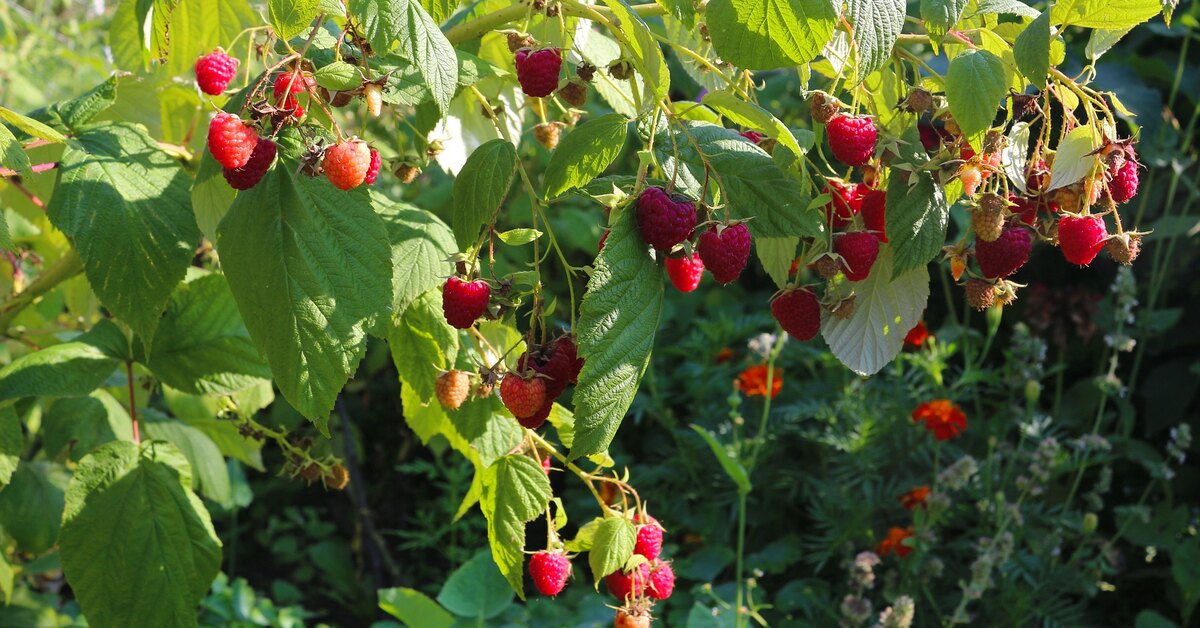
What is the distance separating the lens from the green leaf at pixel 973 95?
0.70 meters

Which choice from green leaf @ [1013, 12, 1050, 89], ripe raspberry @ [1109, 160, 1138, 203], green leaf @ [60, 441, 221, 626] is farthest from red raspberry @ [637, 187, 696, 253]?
green leaf @ [60, 441, 221, 626]

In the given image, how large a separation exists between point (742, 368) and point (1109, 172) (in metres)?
1.87

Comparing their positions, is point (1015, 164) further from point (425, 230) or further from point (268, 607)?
point (268, 607)

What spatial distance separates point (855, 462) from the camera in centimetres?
228

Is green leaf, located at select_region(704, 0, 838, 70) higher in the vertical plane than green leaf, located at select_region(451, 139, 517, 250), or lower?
higher

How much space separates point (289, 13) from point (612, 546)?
0.50 m

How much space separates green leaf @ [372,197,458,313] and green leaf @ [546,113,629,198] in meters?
0.20

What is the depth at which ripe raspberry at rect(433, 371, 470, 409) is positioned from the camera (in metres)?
0.88

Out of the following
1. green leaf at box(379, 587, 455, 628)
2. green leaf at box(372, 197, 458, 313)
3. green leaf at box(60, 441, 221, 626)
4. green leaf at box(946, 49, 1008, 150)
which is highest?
green leaf at box(946, 49, 1008, 150)

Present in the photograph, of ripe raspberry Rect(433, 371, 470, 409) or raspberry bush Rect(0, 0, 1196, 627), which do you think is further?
ripe raspberry Rect(433, 371, 470, 409)

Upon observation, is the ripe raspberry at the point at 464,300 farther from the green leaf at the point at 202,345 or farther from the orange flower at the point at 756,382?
the orange flower at the point at 756,382

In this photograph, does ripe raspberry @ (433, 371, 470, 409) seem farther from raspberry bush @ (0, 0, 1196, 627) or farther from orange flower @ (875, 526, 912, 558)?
orange flower @ (875, 526, 912, 558)

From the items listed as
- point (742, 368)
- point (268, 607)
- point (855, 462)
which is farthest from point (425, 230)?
point (742, 368)

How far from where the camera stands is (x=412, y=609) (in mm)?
1660
